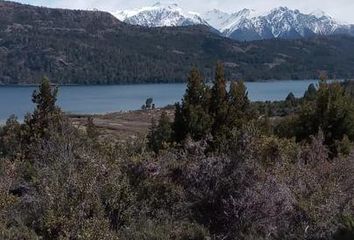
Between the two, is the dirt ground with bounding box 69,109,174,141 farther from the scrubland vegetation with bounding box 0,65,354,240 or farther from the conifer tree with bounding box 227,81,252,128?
the scrubland vegetation with bounding box 0,65,354,240

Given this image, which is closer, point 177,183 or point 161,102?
point 177,183

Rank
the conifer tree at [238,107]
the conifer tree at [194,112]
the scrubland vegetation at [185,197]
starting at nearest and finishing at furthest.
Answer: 1. the scrubland vegetation at [185,197]
2. the conifer tree at [194,112]
3. the conifer tree at [238,107]

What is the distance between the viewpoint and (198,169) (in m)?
11.5

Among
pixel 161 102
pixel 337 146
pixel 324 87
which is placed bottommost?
pixel 161 102

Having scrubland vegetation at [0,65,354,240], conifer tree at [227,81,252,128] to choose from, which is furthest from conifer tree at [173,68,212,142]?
scrubland vegetation at [0,65,354,240]

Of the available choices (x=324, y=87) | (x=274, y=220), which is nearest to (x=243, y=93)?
(x=324, y=87)

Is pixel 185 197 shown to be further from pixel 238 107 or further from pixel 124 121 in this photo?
pixel 124 121

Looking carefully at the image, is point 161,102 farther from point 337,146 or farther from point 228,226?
point 228,226

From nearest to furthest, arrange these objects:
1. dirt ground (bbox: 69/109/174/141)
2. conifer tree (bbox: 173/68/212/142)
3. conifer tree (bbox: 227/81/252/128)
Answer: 1. conifer tree (bbox: 173/68/212/142)
2. conifer tree (bbox: 227/81/252/128)
3. dirt ground (bbox: 69/109/174/141)

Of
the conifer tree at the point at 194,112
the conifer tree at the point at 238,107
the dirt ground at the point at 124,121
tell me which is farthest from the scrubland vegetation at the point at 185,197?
the dirt ground at the point at 124,121

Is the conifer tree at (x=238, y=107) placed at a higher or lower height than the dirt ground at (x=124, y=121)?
higher

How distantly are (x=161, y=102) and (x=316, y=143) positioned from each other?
169544 mm

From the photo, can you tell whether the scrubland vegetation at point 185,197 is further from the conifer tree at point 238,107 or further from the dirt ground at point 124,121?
the dirt ground at point 124,121

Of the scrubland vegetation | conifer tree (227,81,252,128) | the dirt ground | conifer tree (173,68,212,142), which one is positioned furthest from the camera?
the dirt ground
